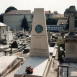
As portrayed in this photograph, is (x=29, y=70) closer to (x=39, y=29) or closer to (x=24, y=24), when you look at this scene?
(x=39, y=29)

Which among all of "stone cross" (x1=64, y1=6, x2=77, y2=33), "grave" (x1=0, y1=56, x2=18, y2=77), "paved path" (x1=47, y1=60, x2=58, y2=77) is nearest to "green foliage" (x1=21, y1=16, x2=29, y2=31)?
"grave" (x1=0, y1=56, x2=18, y2=77)

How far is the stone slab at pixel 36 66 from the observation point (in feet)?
23.3

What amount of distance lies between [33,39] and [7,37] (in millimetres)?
18995

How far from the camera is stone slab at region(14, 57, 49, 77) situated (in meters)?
7.10

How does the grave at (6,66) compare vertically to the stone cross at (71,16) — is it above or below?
below

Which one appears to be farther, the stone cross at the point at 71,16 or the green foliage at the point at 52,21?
the green foliage at the point at 52,21

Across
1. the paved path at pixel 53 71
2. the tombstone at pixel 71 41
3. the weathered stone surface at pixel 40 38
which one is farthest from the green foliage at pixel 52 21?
the paved path at pixel 53 71

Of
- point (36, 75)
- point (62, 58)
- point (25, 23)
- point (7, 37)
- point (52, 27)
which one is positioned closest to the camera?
point (36, 75)

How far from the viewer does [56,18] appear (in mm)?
60500

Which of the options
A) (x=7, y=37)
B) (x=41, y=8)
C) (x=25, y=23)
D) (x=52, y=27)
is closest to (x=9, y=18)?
(x=25, y=23)

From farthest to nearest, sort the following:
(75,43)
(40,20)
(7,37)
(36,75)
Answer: (7,37) < (40,20) < (75,43) < (36,75)

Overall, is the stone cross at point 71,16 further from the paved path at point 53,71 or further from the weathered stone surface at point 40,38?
the paved path at point 53,71

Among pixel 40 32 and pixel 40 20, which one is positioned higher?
pixel 40 20

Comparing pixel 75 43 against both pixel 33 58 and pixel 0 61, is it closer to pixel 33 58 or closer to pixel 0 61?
pixel 33 58
